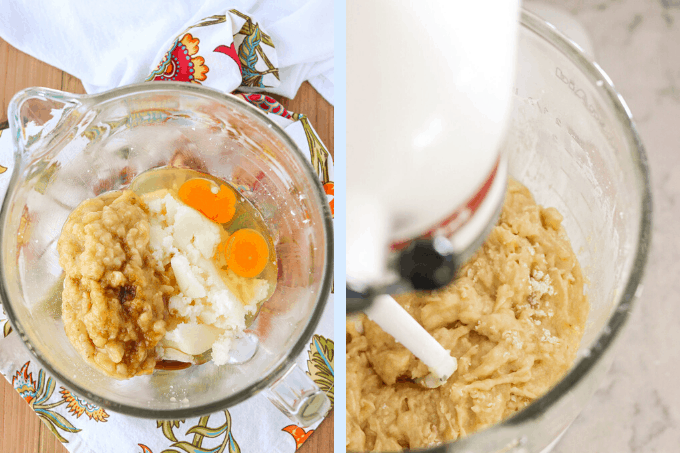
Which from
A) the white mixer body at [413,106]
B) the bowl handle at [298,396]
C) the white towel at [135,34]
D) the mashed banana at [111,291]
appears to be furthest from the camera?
the white towel at [135,34]

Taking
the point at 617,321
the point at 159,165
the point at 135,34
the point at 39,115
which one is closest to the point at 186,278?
the point at 159,165

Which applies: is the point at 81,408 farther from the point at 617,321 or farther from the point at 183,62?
the point at 617,321

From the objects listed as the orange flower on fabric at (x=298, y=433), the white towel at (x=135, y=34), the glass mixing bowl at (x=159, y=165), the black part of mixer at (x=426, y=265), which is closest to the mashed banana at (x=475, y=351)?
the black part of mixer at (x=426, y=265)

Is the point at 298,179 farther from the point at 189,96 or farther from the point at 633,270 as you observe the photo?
the point at 633,270

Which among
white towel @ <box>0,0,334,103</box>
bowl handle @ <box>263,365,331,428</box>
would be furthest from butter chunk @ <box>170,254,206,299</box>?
white towel @ <box>0,0,334,103</box>

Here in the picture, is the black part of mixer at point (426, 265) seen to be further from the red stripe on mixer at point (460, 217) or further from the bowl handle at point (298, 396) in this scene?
the bowl handle at point (298, 396)

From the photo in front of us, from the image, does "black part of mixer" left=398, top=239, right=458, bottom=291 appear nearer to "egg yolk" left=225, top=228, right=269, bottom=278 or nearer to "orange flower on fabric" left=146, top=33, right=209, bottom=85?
"egg yolk" left=225, top=228, right=269, bottom=278

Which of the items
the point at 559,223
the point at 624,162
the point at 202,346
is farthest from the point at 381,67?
the point at 202,346
